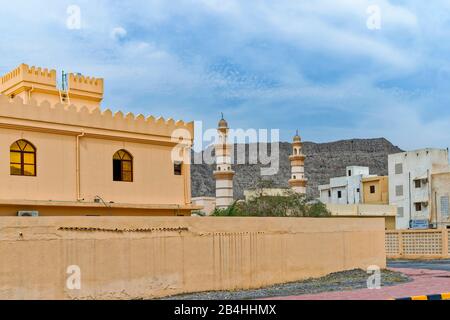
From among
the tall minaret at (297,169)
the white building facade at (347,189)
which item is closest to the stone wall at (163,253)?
the tall minaret at (297,169)

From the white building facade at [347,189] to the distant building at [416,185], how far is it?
5.11 meters

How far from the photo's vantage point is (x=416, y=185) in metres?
55.8

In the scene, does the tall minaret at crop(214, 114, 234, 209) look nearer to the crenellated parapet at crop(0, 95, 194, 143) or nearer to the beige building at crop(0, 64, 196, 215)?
the beige building at crop(0, 64, 196, 215)

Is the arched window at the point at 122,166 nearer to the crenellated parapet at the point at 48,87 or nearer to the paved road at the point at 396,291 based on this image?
the crenellated parapet at the point at 48,87

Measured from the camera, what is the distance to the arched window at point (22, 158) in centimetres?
1822

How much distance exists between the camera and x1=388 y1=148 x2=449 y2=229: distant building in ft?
177

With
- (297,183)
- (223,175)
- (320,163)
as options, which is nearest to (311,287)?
(223,175)

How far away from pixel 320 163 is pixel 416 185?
7036 centimetres

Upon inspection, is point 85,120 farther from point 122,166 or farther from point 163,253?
point 163,253

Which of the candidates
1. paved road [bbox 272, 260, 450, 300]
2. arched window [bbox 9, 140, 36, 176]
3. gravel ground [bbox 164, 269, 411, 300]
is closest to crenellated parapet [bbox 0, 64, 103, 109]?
arched window [bbox 9, 140, 36, 176]
